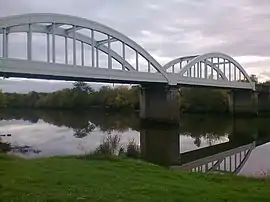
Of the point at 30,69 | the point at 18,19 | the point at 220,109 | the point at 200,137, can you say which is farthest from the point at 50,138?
the point at 220,109

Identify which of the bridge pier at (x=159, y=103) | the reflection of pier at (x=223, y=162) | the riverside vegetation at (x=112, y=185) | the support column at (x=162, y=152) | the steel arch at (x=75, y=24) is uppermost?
the steel arch at (x=75, y=24)

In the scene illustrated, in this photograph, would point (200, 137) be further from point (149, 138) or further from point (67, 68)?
point (67, 68)

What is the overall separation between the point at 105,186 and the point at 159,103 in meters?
40.7

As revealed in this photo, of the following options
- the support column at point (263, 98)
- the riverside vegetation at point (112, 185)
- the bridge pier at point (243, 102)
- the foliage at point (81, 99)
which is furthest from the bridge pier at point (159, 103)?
the riverside vegetation at point (112, 185)

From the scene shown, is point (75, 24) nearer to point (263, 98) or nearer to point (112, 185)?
point (112, 185)

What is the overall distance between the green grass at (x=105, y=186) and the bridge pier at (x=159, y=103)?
34726 millimetres

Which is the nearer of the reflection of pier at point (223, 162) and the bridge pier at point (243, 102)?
the reflection of pier at point (223, 162)

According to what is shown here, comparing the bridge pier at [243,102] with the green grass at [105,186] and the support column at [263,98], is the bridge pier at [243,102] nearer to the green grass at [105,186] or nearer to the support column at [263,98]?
the support column at [263,98]

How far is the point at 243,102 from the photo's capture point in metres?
65.4

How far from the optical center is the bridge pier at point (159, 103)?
4541 centimetres

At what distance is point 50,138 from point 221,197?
80.4 ft

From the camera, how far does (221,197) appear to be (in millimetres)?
6477

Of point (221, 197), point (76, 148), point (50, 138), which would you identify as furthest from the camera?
point (50, 138)

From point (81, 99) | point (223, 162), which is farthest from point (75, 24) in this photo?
point (81, 99)
